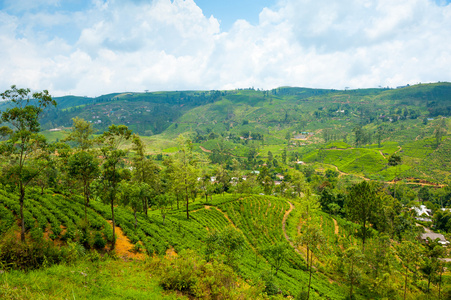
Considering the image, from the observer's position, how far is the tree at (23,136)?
44.5 ft

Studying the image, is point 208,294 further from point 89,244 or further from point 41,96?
point 41,96

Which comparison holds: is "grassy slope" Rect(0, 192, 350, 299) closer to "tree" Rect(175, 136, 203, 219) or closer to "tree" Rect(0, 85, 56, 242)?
"tree" Rect(0, 85, 56, 242)

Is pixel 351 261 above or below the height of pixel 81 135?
below

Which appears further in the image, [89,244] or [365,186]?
[365,186]

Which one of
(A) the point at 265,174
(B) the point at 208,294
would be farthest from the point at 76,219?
(A) the point at 265,174

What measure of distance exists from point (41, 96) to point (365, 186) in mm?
49764

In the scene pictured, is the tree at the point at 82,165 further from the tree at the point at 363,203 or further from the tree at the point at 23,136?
the tree at the point at 363,203

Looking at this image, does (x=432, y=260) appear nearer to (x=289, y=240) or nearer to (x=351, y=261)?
(x=351, y=261)

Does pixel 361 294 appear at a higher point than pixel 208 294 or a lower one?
lower

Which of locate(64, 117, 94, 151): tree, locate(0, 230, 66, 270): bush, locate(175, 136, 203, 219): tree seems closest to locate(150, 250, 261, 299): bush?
locate(0, 230, 66, 270): bush

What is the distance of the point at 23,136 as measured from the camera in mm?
13898

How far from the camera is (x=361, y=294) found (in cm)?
2808

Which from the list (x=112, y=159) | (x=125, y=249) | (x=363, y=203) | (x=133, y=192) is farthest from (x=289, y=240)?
(x=112, y=159)

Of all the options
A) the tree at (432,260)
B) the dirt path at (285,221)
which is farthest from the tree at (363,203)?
the dirt path at (285,221)
